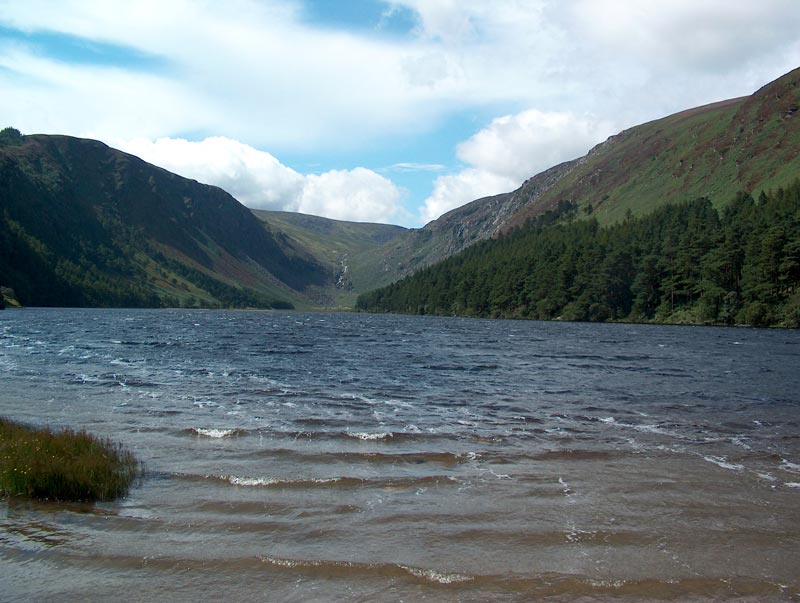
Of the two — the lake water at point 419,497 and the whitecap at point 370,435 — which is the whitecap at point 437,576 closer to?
the lake water at point 419,497

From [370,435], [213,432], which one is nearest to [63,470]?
[213,432]

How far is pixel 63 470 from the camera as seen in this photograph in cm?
1421

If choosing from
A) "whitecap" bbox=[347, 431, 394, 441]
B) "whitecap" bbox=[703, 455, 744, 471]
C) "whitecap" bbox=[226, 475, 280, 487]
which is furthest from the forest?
"whitecap" bbox=[226, 475, 280, 487]

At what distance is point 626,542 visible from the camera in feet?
39.0

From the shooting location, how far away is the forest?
10219 centimetres

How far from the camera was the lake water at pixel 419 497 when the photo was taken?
10.2m

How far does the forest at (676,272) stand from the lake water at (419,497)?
80.3 m

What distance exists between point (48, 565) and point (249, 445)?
29.7 feet

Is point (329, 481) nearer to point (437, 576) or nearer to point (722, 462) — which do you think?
point (437, 576)

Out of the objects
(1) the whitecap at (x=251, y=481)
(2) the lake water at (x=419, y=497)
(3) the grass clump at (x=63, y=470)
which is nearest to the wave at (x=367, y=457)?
(2) the lake water at (x=419, y=497)

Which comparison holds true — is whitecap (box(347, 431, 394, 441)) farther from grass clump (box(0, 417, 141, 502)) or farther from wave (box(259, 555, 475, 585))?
wave (box(259, 555, 475, 585))

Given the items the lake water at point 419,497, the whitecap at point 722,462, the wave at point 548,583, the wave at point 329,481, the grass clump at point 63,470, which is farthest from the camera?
the whitecap at point 722,462

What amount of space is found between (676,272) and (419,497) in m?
128

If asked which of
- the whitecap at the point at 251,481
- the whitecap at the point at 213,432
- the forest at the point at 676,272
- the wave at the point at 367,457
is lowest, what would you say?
the whitecap at the point at 213,432
